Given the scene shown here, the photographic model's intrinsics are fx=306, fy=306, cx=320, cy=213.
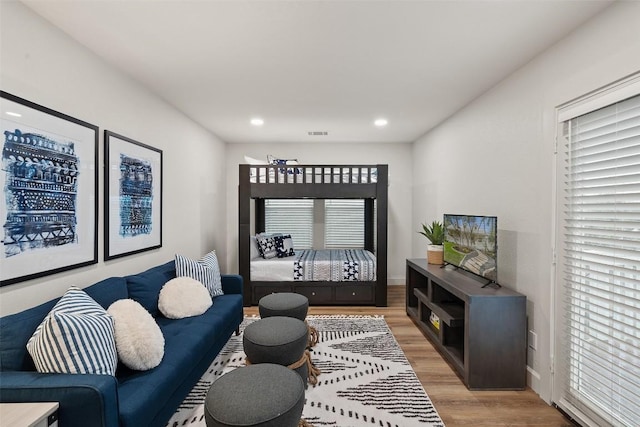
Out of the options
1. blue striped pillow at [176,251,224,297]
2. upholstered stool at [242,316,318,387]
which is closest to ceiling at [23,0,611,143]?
blue striped pillow at [176,251,224,297]

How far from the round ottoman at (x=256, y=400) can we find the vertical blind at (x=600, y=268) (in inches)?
68.7

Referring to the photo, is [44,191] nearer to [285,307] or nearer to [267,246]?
[285,307]

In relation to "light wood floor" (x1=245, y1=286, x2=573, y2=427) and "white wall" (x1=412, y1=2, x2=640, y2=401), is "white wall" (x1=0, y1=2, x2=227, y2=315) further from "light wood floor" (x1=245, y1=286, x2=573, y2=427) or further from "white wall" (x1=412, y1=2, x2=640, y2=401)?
"white wall" (x1=412, y1=2, x2=640, y2=401)

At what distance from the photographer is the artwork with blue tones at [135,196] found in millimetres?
2582

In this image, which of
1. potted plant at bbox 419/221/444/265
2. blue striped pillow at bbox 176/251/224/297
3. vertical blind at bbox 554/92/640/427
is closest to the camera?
vertical blind at bbox 554/92/640/427

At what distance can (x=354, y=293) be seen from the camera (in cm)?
432

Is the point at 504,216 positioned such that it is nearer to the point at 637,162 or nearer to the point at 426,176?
the point at 637,162

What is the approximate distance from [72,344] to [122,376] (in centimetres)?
40

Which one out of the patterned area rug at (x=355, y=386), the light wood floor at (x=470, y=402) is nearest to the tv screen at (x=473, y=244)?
the light wood floor at (x=470, y=402)

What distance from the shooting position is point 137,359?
1692 mm

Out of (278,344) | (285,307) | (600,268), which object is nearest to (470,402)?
(600,268)

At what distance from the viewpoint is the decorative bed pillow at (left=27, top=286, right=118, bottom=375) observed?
4.56ft

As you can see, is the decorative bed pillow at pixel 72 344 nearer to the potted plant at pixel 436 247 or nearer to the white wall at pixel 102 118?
the white wall at pixel 102 118

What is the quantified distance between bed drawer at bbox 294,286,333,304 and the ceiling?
241cm
